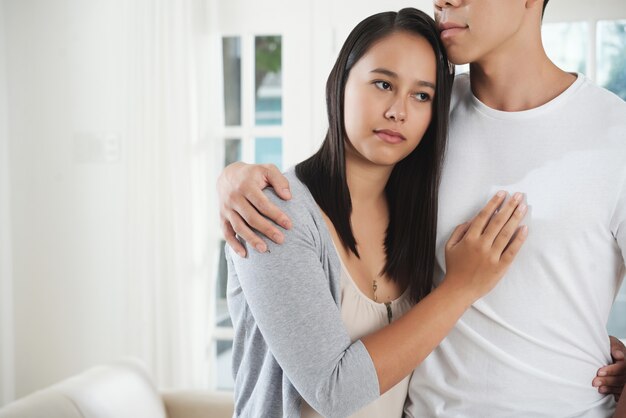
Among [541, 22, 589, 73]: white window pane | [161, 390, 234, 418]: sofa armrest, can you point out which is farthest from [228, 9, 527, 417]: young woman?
[541, 22, 589, 73]: white window pane

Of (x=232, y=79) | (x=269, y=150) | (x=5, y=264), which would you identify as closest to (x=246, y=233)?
(x=269, y=150)

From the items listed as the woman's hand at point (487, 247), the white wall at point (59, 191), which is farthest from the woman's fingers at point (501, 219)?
the white wall at point (59, 191)

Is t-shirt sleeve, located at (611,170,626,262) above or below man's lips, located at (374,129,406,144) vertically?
below

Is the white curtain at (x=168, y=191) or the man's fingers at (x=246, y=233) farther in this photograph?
the white curtain at (x=168, y=191)

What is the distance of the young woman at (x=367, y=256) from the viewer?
116 centimetres

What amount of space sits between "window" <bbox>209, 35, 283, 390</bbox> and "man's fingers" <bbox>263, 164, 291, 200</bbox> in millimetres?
2206

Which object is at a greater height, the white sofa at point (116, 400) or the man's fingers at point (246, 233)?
the man's fingers at point (246, 233)

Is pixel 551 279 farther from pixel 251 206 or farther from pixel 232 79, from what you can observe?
pixel 232 79

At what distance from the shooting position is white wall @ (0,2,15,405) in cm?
366

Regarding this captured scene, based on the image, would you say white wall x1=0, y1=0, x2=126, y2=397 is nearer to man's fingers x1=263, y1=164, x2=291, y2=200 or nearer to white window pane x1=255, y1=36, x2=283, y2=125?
white window pane x1=255, y1=36, x2=283, y2=125

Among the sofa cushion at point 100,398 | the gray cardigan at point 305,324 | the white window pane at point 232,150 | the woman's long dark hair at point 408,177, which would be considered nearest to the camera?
the gray cardigan at point 305,324

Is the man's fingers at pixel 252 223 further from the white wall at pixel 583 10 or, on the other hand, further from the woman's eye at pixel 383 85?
the white wall at pixel 583 10

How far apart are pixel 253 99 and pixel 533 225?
2339mm

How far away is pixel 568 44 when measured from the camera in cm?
315
